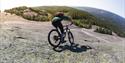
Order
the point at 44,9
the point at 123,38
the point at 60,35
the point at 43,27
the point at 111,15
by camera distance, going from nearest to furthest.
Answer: the point at 60,35, the point at 43,27, the point at 44,9, the point at 123,38, the point at 111,15

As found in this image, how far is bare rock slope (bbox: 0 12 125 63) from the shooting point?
48.3ft

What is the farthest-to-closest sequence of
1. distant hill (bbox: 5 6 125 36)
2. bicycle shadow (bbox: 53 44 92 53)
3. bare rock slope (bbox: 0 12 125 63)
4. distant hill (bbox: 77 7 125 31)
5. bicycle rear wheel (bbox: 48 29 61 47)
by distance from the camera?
distant hill (bbox: 77 7 125 31) < distant hill (bbox: 5 6 125 36) < bicycle shadow (bbox: 53 44 92 53) < bicycle rear wheel (bbox: 48 29 61 47) < bare rock slope (bbox: 0 12 125 63)

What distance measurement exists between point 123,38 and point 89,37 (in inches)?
144

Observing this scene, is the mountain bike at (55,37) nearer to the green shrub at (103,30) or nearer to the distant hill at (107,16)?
the green shrub at (103,30)

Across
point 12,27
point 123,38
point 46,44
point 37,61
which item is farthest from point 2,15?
point 123,38

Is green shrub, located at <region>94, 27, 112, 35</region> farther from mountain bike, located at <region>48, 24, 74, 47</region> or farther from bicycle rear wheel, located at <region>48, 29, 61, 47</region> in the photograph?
bicycle rear wheel, located at <region>48, 29, 61, 47</region>

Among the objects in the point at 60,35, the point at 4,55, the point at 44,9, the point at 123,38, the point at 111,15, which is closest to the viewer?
the point at 4,55

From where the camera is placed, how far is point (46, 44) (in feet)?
52.2

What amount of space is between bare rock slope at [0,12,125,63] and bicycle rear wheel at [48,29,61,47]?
217mm

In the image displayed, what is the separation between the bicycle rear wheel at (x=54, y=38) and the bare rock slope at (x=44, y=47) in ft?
0.71

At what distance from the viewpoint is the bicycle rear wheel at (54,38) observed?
15.5m

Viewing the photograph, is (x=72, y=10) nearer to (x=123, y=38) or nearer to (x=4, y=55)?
(x=123, y=38)

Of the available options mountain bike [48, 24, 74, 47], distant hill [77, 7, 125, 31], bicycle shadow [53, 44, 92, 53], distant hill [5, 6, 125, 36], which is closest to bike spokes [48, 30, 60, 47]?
mountain bike [48, 24, 74, 47]

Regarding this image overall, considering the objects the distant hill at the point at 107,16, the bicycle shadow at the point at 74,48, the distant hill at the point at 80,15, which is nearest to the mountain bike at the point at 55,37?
the bicycle shadow at the point at 74,48
